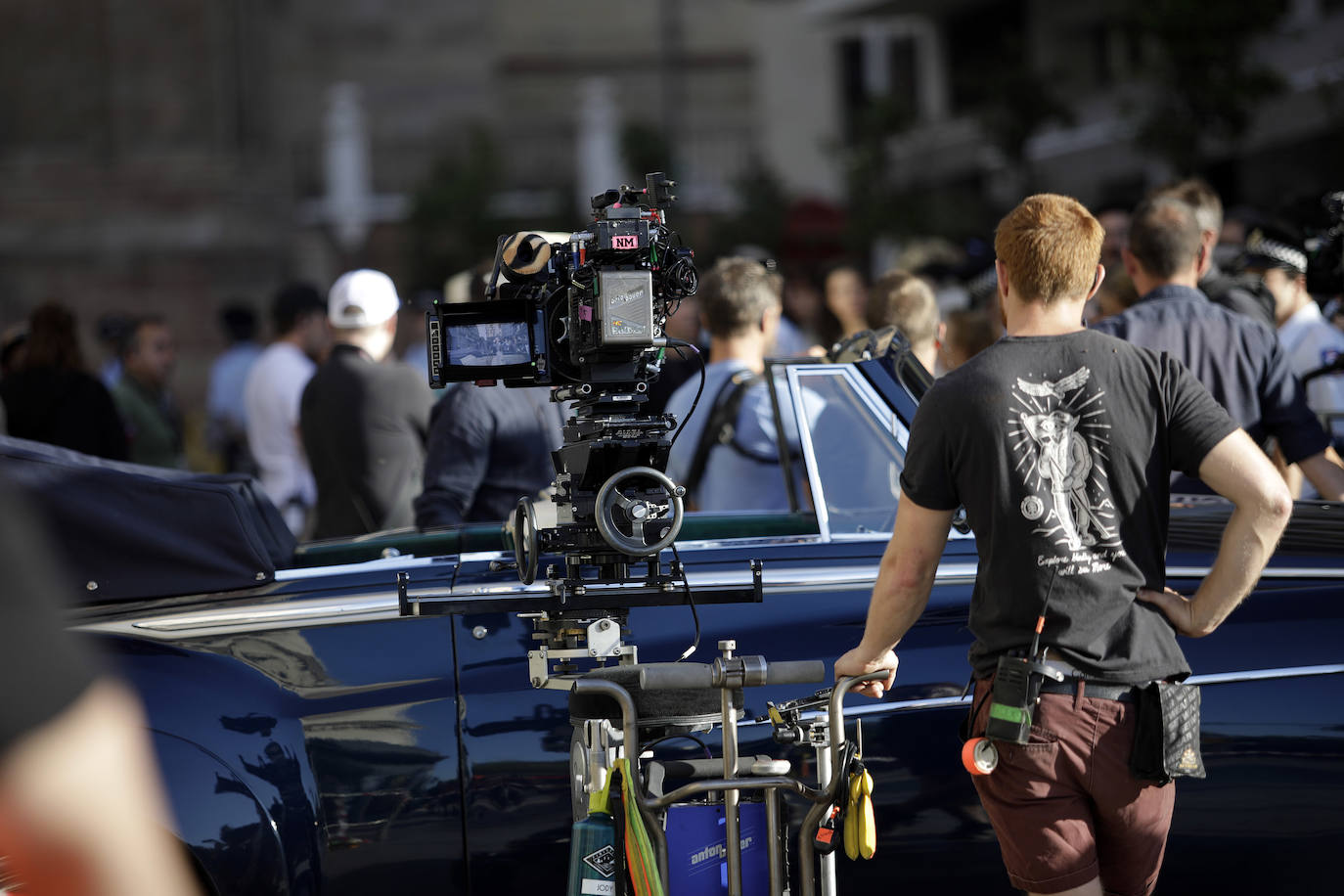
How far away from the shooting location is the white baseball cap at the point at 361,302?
19.7ft

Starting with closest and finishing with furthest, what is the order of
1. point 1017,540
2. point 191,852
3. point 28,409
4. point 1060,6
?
point 1017,540 → point 191,852 → point 28,409 → point 1060,6

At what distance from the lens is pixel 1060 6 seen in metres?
22.4

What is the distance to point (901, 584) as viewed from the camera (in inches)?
120

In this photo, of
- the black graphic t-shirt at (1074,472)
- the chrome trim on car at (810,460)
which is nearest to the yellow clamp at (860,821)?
the black graphic t-shirt at (1074,472)

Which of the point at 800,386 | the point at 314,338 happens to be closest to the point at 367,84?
the point at 314,338

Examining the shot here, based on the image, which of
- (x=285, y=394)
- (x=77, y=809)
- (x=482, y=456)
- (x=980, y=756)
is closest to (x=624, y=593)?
(x=980, y=756)

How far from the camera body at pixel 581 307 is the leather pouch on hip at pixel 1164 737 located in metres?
1.19

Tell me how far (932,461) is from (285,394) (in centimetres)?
533

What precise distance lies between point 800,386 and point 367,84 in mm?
32010

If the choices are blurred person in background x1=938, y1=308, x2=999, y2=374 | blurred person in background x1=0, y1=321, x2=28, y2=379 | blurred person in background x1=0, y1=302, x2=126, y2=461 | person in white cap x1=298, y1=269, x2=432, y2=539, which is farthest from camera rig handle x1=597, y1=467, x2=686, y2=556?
blurred person in background x1=0, y1=321, x2=28, y2=379

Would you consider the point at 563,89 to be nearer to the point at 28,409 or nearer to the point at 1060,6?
the point at 1060,6

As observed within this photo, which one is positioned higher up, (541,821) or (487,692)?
(487,692)

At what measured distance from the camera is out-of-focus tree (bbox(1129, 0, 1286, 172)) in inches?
524

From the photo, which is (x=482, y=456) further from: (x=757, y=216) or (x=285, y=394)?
(x=757, y=216)
